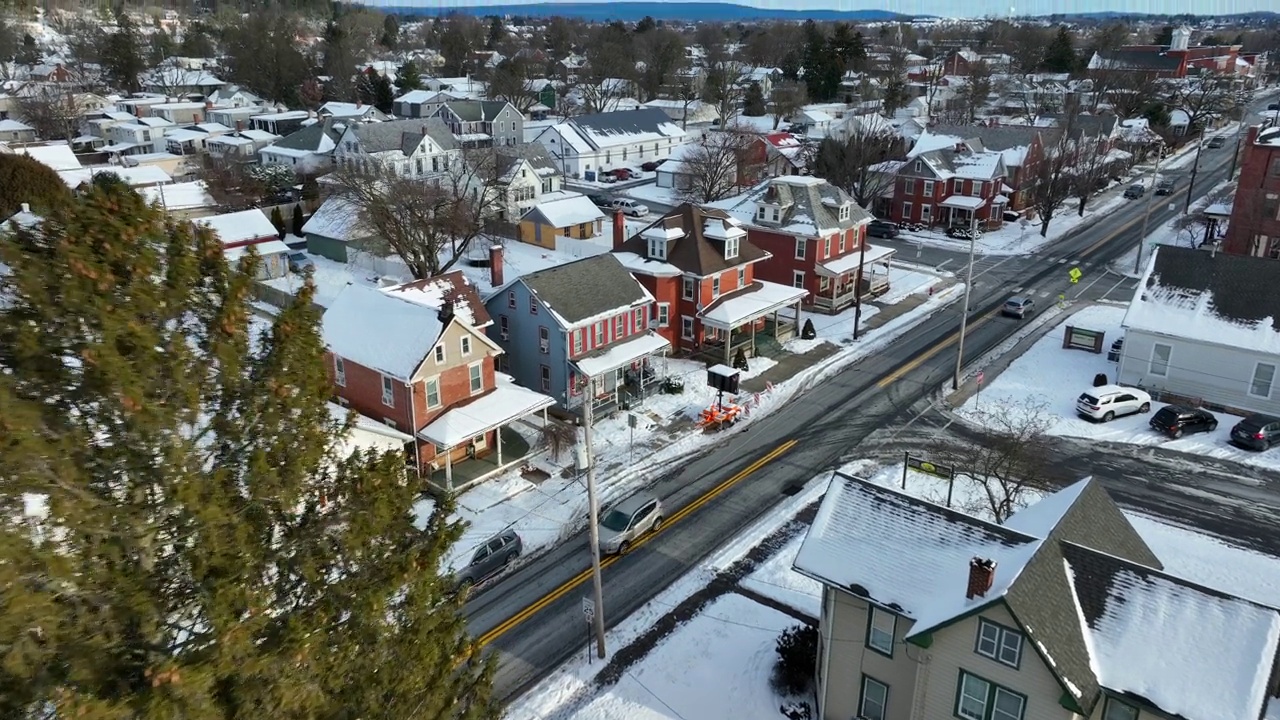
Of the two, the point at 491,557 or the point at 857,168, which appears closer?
the point at 491,557

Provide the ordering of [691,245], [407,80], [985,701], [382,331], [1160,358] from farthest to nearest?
[407,80] < [691,245] < [1160,358] < [382,331] < [985,701]

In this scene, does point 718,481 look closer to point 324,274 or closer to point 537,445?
point 537,445

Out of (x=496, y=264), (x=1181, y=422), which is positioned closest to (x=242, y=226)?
(x=496, y=264)

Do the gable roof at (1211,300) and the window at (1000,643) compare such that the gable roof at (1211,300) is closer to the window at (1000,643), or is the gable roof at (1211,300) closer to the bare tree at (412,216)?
the window at (1000,643)

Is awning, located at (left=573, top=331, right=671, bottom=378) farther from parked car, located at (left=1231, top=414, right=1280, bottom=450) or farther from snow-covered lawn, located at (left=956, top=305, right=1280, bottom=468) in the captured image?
parked car, located at (left=1231, top=414, right=1280, bottom=450)

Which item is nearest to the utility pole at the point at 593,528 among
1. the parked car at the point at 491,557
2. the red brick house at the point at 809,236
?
the parked car at the point at 491,557

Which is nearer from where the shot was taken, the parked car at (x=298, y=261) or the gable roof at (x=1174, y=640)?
the gable roof at (x=1174, y=640)

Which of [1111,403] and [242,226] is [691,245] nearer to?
[1111,403]

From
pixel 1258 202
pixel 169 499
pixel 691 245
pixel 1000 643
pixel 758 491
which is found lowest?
pixel 758 491
